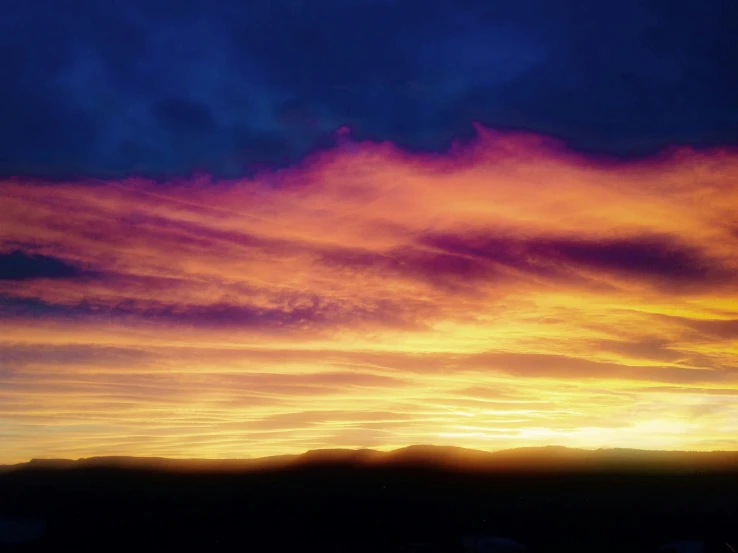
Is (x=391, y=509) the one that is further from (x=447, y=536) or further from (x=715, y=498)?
(x=715, y=498)

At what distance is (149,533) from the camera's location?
4494 cm

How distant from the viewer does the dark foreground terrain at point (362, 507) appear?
42500 mm

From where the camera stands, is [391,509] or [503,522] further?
[391,509]

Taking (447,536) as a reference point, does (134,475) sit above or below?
above

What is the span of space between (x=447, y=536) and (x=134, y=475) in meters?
36.3

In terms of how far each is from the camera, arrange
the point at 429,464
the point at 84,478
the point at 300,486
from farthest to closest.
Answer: the point at 429,464 < the point at 84,478 < the point at 300,486

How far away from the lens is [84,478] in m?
67.1

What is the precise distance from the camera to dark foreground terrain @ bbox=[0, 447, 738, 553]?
4250cm

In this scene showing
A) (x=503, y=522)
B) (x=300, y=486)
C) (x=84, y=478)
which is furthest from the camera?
(x=84, y=478)

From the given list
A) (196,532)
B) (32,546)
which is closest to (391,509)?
(196,532)

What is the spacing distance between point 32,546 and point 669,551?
37252mm

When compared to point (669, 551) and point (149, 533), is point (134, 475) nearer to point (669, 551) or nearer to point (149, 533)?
point (149, 533)

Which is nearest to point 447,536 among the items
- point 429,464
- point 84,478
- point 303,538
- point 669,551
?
point 303,538

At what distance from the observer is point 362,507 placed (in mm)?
51156
